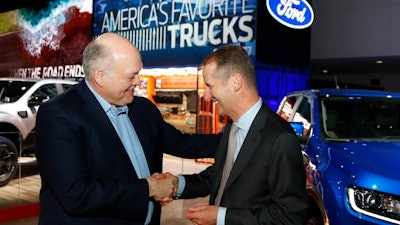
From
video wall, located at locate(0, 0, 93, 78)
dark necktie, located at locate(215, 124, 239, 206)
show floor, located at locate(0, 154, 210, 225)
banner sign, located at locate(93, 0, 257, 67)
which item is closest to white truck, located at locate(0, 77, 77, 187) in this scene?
show floor, located at locate(0, 154, 210, 225)

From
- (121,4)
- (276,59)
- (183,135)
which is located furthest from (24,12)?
(183,135)

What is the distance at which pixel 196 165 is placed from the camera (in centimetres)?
884

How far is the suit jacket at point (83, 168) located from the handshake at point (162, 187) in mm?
49

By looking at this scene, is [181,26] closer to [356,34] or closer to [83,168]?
[356,34]

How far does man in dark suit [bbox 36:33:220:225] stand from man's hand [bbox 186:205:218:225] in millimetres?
196

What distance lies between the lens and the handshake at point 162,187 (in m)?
1.96

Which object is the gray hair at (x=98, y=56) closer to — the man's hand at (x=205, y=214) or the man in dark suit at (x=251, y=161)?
the man in dark suit at (x=251, y=161)

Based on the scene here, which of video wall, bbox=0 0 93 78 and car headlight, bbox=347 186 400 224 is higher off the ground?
video wall, bbox=0 0 93 78

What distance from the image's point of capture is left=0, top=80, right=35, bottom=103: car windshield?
884 cm

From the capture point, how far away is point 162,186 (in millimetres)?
2004

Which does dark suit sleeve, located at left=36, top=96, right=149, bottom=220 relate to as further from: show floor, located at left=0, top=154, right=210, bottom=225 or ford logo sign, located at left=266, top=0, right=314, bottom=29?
ford logo sign, located at left=266, top=0, right=314, bottom=29

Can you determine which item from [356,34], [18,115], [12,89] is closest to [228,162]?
[18,115]

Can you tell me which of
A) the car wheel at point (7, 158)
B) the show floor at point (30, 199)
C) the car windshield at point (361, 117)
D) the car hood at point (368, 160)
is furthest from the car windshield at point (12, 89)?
the car hood at point (368, 160)

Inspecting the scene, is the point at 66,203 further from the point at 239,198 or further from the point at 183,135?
the point at 183,135
